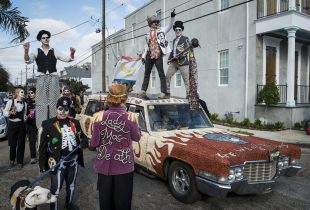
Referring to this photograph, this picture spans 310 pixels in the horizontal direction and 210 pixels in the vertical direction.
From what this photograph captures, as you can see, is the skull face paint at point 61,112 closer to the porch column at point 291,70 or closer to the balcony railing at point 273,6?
the porch column at point 291,70

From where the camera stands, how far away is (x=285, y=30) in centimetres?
1368

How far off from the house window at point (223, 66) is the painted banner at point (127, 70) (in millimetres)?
8797

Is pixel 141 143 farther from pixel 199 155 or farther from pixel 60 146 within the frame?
pixel 60 146

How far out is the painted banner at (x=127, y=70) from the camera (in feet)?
25.0

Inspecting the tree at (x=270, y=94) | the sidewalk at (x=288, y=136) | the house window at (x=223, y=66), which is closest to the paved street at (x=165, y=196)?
the sidewalk at (x=288, y=136)

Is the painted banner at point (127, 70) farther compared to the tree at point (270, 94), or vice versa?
the tree at point (270, 94)

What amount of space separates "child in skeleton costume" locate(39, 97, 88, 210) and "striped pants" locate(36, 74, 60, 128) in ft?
4.24

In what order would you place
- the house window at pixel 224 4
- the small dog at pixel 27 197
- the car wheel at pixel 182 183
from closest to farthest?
the small dog at pixel 27 197 → the car wheel at pixel 182 183 → the house window at pixel 224 4

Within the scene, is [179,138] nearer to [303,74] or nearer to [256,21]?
[256,21]

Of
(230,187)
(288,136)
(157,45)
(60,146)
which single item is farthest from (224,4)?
(60,146)

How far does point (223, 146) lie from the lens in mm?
4578

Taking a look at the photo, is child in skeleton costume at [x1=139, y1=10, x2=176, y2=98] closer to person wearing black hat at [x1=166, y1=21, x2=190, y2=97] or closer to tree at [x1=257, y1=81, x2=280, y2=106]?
person wearing black hat at [x1=166, y1=21, x2=190, y2=97]

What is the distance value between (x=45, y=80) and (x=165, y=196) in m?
2.75

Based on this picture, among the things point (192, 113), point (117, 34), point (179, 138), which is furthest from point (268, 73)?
point (117, 34)
